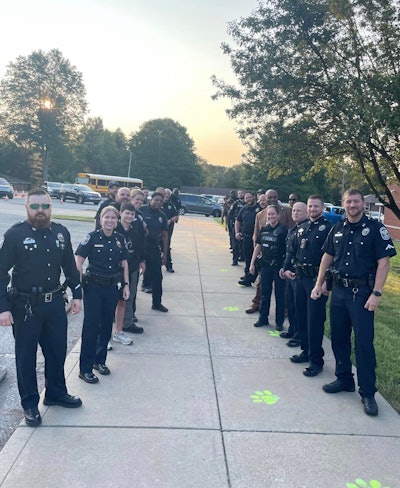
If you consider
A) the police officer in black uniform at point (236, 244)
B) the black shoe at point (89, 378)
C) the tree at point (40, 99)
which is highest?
the tree at point (40, 99)

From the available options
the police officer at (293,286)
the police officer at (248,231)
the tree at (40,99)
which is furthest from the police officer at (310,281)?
the tree at (40,99)

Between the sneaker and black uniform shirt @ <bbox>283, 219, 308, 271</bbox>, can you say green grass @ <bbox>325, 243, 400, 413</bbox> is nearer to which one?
black uniform shirt @ <bbox>283, 219, 308, 271</bbox>

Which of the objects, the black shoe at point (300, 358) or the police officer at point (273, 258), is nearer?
the black shoe at point (300, 358)

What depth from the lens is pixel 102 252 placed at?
4.58 metres

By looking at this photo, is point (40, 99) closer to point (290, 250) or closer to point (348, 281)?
point (290, 250)

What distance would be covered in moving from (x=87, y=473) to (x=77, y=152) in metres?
86.3

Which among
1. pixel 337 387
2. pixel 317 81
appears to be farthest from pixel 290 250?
pixel 317 81

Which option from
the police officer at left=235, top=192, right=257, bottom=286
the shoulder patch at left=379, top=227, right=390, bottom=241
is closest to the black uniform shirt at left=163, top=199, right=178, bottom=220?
the police officer at left=235, top=192, right=257, bottom=286

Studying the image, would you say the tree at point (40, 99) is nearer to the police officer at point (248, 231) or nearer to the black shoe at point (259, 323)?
the police officer at point (248, 231)

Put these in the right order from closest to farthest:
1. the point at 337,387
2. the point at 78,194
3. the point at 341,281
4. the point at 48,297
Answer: the point at 48,297
the point at 341,281
the point at 337,387
the point at 78,194

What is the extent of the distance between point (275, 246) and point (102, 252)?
2641 mm

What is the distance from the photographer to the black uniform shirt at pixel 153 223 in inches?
274

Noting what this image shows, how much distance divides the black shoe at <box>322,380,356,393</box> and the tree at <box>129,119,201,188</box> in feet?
229

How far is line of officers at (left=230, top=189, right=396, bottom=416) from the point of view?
4.12 m
